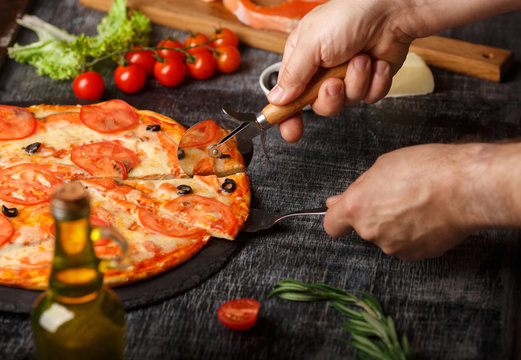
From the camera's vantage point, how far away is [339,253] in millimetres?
2801

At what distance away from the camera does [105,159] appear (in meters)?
3.12

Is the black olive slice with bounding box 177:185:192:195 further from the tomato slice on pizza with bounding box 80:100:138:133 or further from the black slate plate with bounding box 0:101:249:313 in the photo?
the tomato slice on pizza with bounding box 80:100:138:133

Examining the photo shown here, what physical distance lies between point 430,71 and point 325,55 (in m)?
1.30

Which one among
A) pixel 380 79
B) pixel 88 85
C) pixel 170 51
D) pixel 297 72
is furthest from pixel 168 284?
pixel 170 51

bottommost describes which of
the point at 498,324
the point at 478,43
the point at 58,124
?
the point at 478,43

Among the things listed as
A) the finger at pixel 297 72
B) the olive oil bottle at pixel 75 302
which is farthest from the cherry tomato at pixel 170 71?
the olive oil bottle at pixel 75 302

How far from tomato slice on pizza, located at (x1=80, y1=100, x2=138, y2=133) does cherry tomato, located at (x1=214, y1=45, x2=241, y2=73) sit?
0.91m

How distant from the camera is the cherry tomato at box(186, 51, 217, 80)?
13.2 ft

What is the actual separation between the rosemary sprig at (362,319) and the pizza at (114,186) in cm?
43

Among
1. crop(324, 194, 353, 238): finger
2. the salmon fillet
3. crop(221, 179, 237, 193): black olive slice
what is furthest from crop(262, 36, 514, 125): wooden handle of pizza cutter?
crop(324, 194, 353, 238): finger

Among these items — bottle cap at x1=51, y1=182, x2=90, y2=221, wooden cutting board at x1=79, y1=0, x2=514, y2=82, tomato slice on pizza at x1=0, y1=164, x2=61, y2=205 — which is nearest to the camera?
bottle cap at x1=51, y1=182, x2=90, y2=221

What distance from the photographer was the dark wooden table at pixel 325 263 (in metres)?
2.37

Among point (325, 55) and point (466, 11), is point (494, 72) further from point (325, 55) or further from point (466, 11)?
point (325, 55)

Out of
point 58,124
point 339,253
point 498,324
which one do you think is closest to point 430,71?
point 339,253
